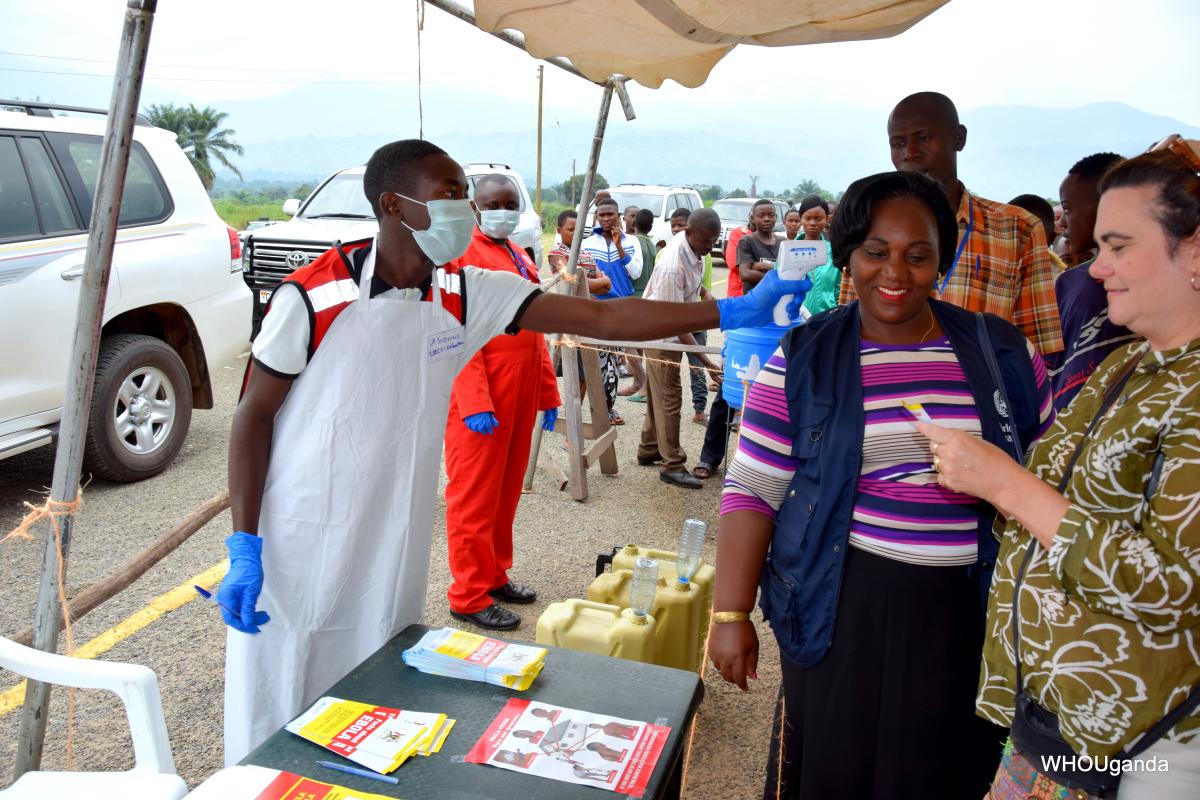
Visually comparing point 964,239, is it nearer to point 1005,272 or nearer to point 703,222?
point 1005,272

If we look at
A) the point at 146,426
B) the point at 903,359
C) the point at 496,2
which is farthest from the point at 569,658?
the point at 146,426

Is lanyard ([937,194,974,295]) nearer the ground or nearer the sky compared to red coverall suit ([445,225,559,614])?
nearer the sky

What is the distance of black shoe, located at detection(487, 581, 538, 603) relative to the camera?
13.4 feet

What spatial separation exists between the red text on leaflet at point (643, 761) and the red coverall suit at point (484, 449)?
2.25 m

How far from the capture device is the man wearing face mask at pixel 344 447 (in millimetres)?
2131

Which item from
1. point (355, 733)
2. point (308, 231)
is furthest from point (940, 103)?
point (308, 231)

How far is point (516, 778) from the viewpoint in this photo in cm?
145

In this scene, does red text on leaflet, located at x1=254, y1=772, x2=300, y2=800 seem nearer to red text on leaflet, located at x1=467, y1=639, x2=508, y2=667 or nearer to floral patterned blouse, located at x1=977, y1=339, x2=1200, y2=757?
red text on leaflet, located at x1=467, y1=639, x2=508, y2=667

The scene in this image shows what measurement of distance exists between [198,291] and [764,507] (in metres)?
5.03

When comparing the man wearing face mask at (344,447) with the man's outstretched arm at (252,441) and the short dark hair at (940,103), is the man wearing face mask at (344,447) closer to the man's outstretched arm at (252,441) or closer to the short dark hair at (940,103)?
the man's outstretched arm at (252,441)

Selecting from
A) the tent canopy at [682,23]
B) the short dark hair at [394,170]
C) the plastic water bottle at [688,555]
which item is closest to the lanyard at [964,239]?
the tent canopy at [682,23]

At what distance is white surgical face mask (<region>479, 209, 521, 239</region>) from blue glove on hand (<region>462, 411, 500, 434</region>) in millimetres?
942

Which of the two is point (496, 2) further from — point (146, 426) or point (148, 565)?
point (146, 426)

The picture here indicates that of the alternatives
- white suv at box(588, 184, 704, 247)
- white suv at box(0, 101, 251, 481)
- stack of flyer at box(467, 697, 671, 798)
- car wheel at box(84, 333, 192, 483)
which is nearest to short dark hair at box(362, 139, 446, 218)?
stack of flyer at box(467, 697, 671, 798)
